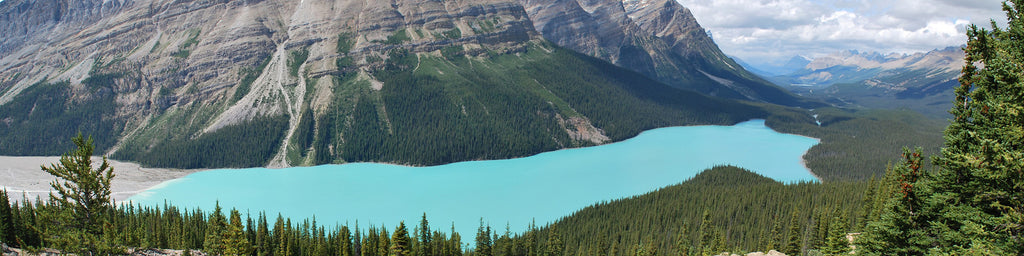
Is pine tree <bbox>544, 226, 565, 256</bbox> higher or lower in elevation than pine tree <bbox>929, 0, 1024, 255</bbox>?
lower

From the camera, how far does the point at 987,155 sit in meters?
15.7

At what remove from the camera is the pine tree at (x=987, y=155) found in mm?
15203

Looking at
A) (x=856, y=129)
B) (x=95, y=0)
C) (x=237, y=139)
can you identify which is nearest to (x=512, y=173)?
(x=237, y=139)

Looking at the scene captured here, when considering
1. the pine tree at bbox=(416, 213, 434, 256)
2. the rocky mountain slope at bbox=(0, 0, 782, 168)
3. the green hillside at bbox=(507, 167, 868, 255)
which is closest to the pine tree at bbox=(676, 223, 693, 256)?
the green hillside at bbox=(507, 167, 868, 255)

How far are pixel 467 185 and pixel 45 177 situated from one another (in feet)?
270

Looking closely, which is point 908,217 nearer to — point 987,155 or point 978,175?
point 978,175

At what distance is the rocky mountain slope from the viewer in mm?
140000

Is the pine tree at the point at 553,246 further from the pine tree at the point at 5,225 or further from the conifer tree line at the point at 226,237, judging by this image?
the pine tree at the point at 5,225

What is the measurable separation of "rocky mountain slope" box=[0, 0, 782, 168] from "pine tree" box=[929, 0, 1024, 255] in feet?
387

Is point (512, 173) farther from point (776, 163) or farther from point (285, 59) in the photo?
point (285, 59)

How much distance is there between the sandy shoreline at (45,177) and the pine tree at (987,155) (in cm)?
10423

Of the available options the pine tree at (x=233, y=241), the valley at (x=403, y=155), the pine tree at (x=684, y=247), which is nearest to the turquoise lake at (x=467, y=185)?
the valley at (x=403, y=155)

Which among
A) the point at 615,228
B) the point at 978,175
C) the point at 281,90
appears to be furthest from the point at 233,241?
the point at 281,90

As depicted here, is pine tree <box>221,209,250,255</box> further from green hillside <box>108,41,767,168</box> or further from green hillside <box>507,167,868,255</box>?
green hillside <box>108,41,767,168</box>
